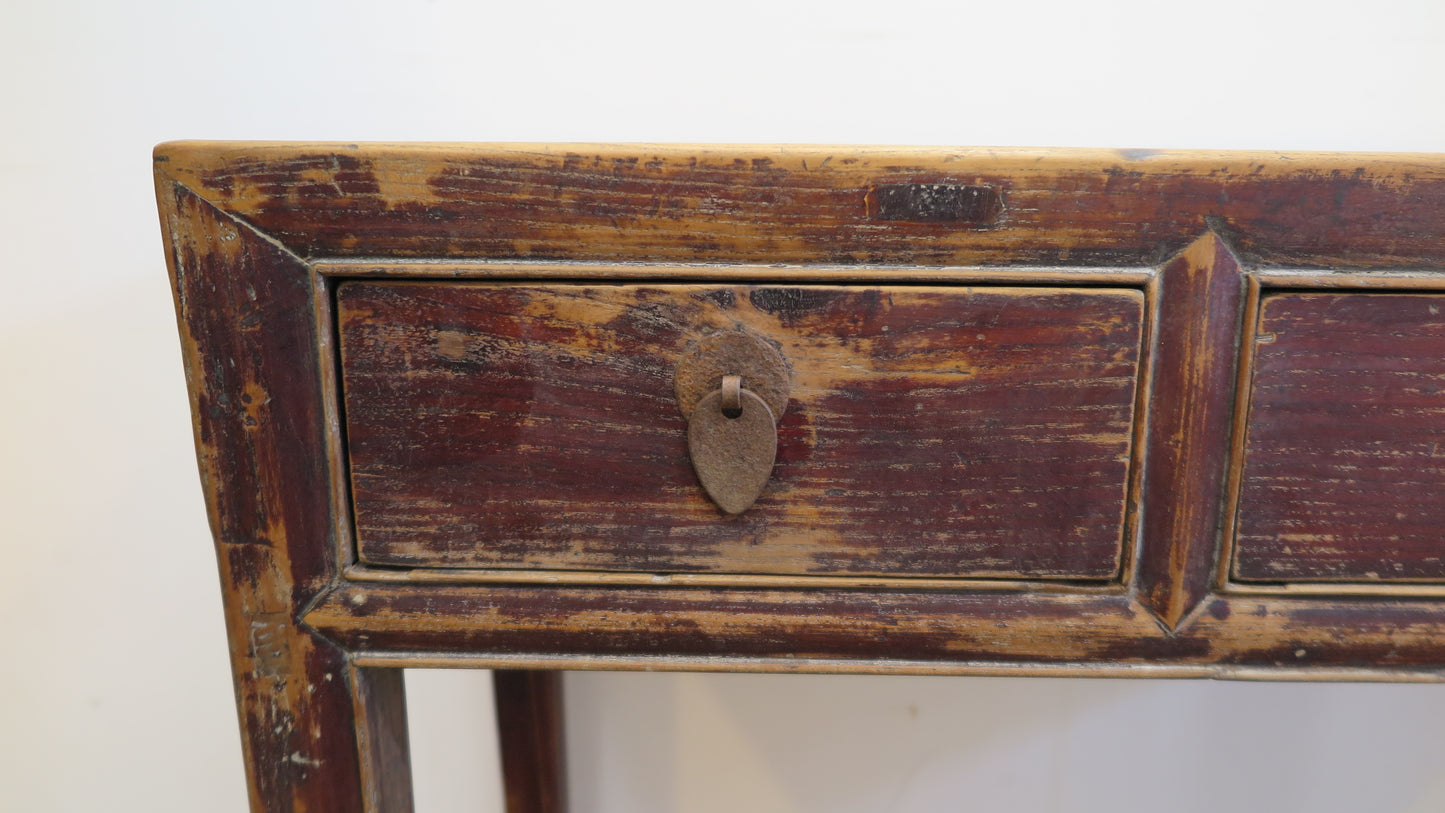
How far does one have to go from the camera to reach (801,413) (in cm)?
40

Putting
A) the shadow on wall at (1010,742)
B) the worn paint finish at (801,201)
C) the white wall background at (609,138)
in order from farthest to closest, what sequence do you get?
the shadow on wall at (1010,742) < the white wall background at (609,138) < the worn paint finish at (801,201)

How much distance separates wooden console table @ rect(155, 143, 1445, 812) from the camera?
0.37 meters

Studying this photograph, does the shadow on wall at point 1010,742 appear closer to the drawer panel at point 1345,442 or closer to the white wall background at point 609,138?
the white wall background at point 609,138

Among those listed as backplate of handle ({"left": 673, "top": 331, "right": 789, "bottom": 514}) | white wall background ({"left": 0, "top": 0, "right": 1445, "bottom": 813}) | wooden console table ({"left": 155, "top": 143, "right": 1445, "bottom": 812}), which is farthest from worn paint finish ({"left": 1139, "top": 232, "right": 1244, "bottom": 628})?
white wall background ({"left": 0, "top": 0, "right": 1445, "bottom": 813})

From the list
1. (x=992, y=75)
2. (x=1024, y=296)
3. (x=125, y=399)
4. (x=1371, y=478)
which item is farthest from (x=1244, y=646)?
(x=125, y=399)

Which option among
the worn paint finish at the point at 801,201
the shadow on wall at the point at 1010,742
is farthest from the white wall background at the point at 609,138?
the worn paint finish at the point at 801,201

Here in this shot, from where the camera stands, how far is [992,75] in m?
0.73

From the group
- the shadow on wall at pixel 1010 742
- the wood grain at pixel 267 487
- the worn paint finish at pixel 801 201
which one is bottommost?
the shadow on wall at pixel 1010 742

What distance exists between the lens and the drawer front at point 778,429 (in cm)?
39

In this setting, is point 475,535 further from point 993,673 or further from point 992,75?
point 992,75

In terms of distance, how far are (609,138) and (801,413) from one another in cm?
46

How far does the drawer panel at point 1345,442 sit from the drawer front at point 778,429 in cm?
7

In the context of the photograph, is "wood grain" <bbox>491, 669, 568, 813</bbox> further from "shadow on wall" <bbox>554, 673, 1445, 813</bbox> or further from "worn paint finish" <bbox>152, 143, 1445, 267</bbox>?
"worn paint finish" <bbox>152, 143, 1445, 267</bbox>

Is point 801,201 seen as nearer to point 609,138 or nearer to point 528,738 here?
point 609,138
